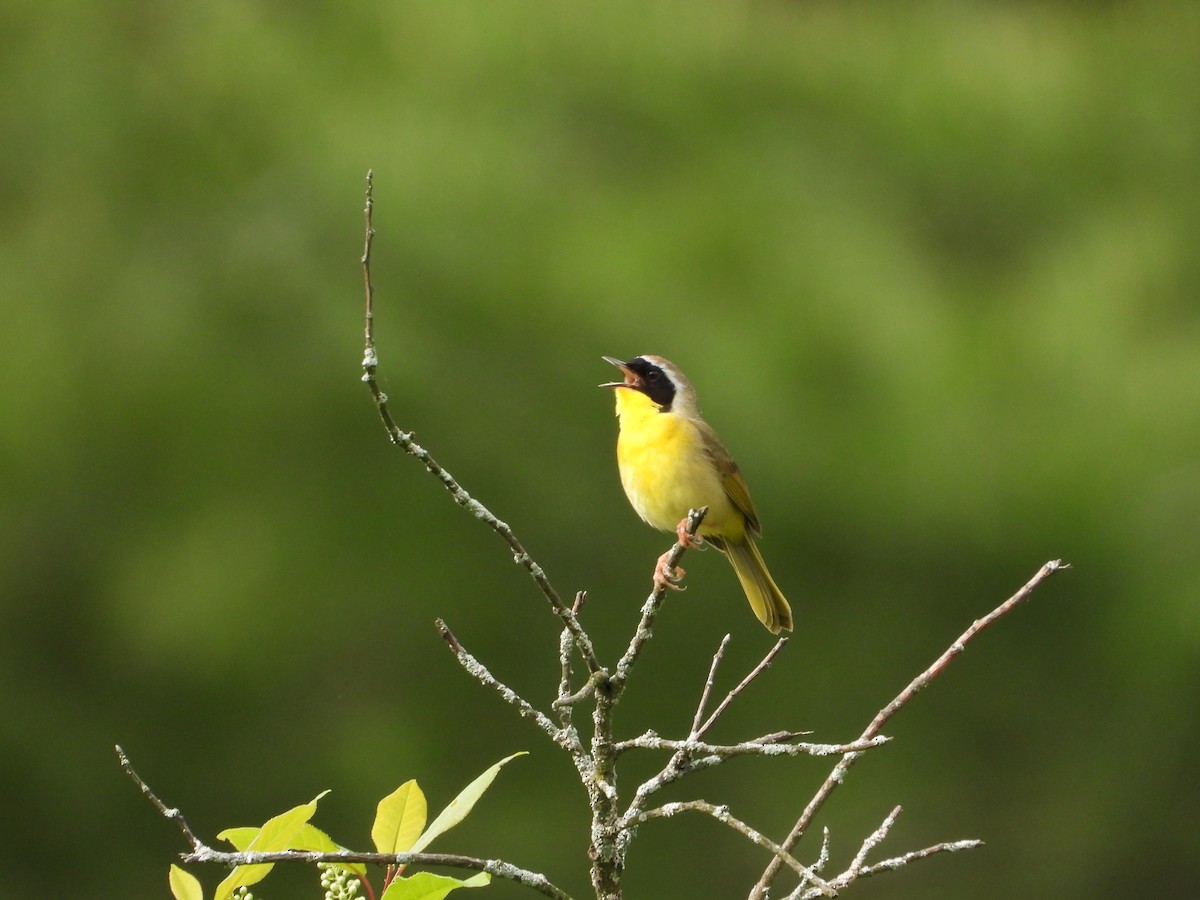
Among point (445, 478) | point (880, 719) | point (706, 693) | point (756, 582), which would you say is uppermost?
point (445, 478)

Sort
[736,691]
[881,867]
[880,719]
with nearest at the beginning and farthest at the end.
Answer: [881,867]
[880,719]
[736,691]

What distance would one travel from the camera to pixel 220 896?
44.6 inches

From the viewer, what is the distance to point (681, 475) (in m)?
2.95

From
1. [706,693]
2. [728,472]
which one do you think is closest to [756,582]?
[728,472]

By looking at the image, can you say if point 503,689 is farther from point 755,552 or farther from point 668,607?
point 668,607

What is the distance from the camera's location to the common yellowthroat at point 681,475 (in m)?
2.96

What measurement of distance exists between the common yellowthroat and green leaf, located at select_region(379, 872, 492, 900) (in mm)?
1815

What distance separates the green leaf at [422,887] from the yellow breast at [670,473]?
1823mm

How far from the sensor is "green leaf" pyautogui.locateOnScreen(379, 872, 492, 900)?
1103mm

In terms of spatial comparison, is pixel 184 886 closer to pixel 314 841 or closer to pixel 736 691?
pixel 314 841

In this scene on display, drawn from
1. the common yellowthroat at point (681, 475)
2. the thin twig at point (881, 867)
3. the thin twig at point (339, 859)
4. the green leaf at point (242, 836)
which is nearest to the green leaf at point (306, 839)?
the green leaf at point (242, 836)

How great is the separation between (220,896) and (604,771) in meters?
0.36

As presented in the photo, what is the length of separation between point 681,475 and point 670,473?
2 cm

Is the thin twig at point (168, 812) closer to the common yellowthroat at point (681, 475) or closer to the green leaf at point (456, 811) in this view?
the green leaf at point (456, 811)
